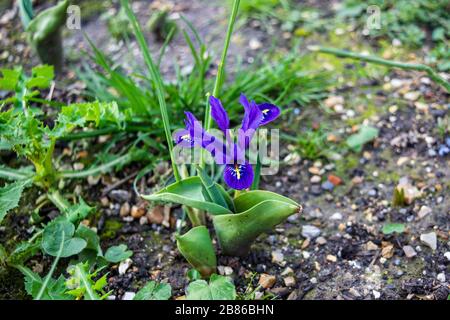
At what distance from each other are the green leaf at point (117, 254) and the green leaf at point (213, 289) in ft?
0.92

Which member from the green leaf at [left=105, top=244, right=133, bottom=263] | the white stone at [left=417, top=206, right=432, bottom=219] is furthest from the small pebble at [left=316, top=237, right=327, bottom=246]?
the green leaf at [left=105, top=244, right=133, bottom=263]

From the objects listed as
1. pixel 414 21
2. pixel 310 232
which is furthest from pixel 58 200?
pixel 414 21

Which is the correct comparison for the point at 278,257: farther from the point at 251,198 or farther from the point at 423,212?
the point at 423,212

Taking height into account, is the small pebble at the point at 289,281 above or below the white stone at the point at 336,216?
below

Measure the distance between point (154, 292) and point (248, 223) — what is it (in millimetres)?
345

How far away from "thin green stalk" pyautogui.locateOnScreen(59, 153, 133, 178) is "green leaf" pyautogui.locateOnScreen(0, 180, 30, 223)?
8.8 inches

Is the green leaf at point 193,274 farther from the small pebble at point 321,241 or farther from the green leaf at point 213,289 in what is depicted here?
the small pebble at point 321,241

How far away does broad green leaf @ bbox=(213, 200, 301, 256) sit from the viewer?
161 centimetres

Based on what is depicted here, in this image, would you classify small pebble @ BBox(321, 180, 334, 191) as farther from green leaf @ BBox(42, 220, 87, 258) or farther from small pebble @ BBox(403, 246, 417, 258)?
green leaf @ BBox(42, 220, 87, 258)

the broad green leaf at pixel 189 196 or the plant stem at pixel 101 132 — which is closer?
the broad green leaf at pixel 189 196

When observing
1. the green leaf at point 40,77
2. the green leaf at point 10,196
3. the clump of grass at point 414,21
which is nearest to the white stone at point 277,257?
the green leaf at point 10,196

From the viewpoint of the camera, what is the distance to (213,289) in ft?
5.47

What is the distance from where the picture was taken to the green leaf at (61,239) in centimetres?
177

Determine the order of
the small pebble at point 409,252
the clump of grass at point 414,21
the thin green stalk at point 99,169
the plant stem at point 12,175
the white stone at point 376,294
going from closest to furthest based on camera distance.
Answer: the white stone at point 376,294 → the small pebble at point 409,252 → the plant stem at point 12,175 → the thin green stalk at point 99,169 → the clump of grass at point 414,21
